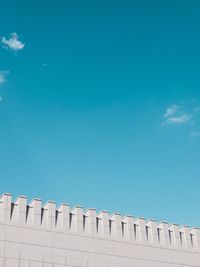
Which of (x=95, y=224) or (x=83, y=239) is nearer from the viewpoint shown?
(x=83, y=239)

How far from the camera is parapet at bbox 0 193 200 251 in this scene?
90.0 ft

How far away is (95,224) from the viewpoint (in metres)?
29.5

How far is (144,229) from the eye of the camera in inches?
1230

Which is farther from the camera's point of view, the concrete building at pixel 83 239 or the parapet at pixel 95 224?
the parapet at pixel 95 224

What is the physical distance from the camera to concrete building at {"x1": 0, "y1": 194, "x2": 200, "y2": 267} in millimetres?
26484

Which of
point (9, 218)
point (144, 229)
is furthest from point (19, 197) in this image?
point (144, 229)

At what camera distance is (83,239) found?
28.5 m

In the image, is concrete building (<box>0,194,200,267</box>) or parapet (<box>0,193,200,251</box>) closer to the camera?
concrete building (<box>0,194,200,267</box>)

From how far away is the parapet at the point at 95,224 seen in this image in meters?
27.4

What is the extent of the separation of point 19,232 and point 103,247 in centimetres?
498

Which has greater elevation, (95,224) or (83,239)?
(95,224)

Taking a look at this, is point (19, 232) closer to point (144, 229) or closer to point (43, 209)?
point (43, 209)

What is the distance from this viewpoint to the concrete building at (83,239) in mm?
26484

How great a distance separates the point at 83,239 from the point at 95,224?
1.38 metres
